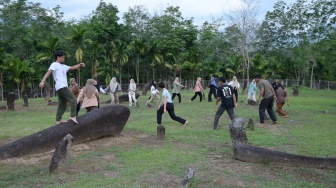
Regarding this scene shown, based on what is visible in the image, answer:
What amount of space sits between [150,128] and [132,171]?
18.1 feet

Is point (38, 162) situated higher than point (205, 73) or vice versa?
point (205, 73)

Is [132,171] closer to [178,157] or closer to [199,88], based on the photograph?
[178,157]

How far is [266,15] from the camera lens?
48.8 meters

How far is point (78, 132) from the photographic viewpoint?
8.77 metres

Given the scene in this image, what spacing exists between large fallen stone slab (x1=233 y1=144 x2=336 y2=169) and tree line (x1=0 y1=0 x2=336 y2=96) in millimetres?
30641

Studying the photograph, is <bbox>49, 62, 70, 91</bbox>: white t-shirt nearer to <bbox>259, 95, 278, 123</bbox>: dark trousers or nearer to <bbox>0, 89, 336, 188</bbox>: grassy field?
<bbox>0, 89, 336, 188</bbox>: grassy field

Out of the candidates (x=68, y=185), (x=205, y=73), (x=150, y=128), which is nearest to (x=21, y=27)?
(x=205, y=73)

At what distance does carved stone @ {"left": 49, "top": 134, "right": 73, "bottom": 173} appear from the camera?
6.53 metres

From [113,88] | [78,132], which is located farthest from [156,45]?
[78,132]

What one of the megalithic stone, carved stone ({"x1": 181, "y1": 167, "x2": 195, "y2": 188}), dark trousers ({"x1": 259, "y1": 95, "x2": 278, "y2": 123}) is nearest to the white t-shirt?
the megalithic stone

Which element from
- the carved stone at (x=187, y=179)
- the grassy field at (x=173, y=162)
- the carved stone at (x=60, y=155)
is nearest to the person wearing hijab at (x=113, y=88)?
the grassy field at (x=173, y=162)

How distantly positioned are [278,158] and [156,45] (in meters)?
37.8

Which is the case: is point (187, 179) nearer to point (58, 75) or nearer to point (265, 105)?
point (58, 75)

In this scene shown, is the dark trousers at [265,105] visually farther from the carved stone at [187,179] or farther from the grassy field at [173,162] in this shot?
the carved stone at [187,179]
